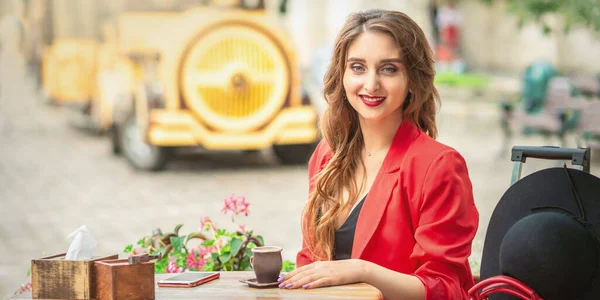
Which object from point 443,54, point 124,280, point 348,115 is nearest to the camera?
point 124,280

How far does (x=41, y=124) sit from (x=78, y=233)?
13.6m

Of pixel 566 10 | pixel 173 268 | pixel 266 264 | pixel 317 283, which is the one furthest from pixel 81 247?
pixel 566 10

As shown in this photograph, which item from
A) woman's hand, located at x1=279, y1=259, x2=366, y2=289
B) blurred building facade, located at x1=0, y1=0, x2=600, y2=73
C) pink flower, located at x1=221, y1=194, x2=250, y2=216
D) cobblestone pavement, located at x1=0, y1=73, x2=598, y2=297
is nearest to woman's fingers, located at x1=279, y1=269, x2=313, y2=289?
woman's hand, located at x1=279, y1=259, x2=366, y2=289

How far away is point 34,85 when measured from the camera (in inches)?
572

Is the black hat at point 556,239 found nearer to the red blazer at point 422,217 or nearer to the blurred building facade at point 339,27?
the red blazer at point 422,217

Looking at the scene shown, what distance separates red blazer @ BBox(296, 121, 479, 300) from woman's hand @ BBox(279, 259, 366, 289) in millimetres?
142

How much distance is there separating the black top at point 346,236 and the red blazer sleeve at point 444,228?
19 cm

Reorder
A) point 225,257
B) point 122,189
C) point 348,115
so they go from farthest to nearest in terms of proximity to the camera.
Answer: point 122,189
point 225,257
point 348,115

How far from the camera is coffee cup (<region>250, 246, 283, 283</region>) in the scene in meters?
2.26

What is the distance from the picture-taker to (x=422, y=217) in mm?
2320

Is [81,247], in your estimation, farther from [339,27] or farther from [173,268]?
[339,27]

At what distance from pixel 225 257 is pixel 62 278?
3.52 ft

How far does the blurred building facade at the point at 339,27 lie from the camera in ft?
38.4

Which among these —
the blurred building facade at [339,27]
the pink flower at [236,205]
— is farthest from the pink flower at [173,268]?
the blurred building facade at [339,27]
